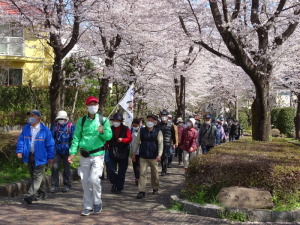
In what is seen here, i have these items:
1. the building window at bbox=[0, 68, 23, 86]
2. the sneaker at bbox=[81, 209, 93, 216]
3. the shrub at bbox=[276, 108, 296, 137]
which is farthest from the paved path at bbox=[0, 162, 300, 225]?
the shrub at bbox=[276, 108, 296, 137]

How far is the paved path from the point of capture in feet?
18.9

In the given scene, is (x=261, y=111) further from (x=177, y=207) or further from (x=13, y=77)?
(x=13, y=77)

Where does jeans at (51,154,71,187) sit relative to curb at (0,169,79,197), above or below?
above

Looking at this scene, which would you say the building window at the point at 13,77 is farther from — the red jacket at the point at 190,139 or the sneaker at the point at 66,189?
the sneaker at the point at 66,189

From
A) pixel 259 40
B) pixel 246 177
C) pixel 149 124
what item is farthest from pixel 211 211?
pixel 259 40

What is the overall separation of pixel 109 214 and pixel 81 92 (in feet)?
60.5

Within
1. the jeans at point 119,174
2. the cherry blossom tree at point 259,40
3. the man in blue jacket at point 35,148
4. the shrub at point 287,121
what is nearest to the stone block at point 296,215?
the jeans at point 119,174

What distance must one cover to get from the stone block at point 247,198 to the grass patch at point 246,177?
181mm

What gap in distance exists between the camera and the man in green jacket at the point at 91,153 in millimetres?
6062

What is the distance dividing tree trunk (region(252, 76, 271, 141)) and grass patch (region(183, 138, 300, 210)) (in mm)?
3707

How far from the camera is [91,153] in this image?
6.11m

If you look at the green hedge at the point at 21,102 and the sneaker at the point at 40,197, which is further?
the green hedge at the point at 21,102

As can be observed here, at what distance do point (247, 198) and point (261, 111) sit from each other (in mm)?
5414

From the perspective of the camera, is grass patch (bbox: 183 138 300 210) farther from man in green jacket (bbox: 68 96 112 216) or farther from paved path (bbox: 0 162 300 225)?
man in green jacket (bbox: 68 96 112 216)
